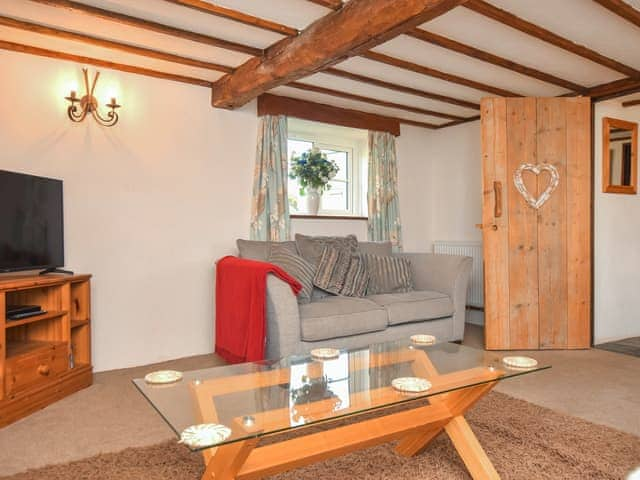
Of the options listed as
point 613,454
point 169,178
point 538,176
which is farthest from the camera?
point 538,176

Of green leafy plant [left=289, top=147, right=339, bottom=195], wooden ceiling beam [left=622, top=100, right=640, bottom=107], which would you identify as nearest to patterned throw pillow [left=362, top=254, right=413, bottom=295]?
green leafy plant [left=289, top=147, right=339, bottom=195]

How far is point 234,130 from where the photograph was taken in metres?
3.88

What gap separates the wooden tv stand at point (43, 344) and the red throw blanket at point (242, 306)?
33.8 inches

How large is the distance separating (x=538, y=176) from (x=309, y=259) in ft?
6.34

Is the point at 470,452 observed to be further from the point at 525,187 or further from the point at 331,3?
the point at 525,187

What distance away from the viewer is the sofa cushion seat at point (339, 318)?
300 centimetres

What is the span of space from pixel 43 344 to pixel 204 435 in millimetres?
1914

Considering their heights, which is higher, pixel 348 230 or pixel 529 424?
pixel 348 230

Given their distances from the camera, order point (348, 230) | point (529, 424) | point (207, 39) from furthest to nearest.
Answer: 1. point (348, 230)
2. point (207, 39)
3. point (529, 424)

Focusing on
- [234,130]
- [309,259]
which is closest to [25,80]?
[234,130]

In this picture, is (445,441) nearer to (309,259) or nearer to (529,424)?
(529,424)

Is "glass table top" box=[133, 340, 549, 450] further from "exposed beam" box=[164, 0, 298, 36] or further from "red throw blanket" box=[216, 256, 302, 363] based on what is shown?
"exposed beam" box=[164, 0, 298, 36]

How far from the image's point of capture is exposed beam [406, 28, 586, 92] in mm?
2857

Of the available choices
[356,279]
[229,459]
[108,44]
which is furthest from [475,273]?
[229,459]
